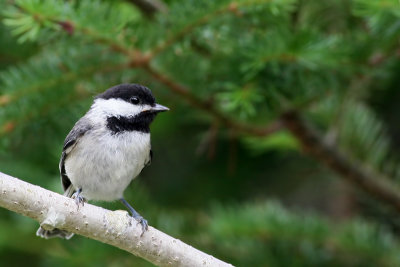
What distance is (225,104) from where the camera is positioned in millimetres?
1699

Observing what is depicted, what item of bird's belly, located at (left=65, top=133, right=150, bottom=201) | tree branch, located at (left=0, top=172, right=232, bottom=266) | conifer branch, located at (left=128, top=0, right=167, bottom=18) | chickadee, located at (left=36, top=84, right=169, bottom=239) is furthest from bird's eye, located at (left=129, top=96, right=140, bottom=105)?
tree branch, located at (left=0, top=172, right=232, bottom=266)

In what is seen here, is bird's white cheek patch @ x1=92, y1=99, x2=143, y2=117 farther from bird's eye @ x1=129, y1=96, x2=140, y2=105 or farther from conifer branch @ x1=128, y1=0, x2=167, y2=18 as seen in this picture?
conifer branch @ x1=128, y1=0, x2=167, y2=18

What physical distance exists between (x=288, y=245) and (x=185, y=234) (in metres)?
0.34

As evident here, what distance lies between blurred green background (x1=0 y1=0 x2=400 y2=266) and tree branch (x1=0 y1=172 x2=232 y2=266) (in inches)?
15.9

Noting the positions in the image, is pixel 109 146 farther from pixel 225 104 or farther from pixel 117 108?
pixel 225 104

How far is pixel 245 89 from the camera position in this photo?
1.54 meters

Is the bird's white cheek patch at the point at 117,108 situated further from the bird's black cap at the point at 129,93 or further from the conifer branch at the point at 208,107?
the conifer branch at the point at 208,107

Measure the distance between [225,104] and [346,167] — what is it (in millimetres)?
454

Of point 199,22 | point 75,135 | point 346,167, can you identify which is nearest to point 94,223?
point 199,22

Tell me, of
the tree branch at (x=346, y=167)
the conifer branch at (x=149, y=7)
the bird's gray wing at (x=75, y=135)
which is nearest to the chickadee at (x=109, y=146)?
Result: the bird's gray wing at (x=75, y=135)

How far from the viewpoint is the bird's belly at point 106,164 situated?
72.4 inches

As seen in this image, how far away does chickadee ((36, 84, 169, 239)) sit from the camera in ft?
6.02

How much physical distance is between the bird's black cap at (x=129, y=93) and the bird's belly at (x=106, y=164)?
14 cm

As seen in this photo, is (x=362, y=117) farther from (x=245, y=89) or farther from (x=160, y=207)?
(x=160, y=207)
